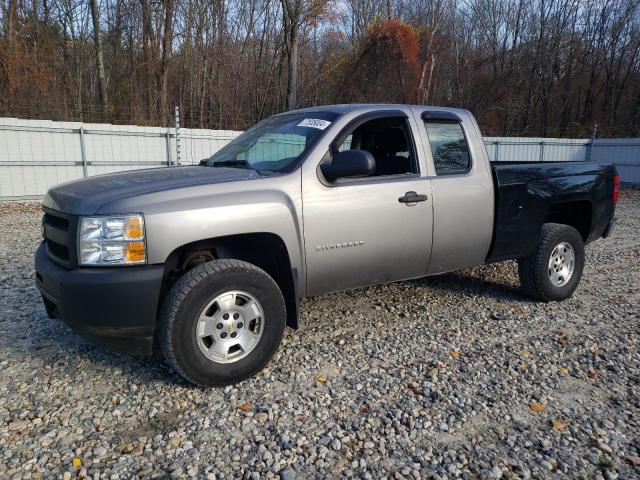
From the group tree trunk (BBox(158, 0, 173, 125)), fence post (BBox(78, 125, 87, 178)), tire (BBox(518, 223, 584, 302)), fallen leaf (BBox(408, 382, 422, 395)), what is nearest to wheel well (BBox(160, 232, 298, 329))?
→ fallen leaf (BBox(408, 382, 422, 395))

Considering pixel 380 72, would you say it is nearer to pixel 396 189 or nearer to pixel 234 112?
pixel 234 112

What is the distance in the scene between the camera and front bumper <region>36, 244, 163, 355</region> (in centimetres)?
288

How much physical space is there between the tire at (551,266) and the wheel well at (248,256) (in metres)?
2.63

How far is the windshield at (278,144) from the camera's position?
3.71 m

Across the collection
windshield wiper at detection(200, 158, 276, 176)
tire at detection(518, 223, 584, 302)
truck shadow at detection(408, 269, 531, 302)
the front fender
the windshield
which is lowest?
truck shadow at detection(408, 269, 531, 302)

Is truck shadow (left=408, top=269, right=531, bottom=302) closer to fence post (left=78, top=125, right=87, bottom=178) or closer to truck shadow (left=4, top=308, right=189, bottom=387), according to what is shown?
truck shadow (left=4, top=308, right=189, bottom=387)

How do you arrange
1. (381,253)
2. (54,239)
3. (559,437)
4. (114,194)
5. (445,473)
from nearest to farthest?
1. (445,473)
2. (559,437)
3. (114,194)
4. (54,239)
5. (381,253)

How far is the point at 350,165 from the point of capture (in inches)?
138

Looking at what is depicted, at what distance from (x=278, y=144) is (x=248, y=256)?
0.97 metres

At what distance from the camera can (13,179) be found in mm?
12492

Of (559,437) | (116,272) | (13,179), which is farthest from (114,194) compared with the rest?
(13,179)

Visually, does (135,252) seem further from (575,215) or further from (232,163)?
(575,215)

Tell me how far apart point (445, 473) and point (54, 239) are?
278 centimetres

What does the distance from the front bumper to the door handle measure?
1923 millimetres
